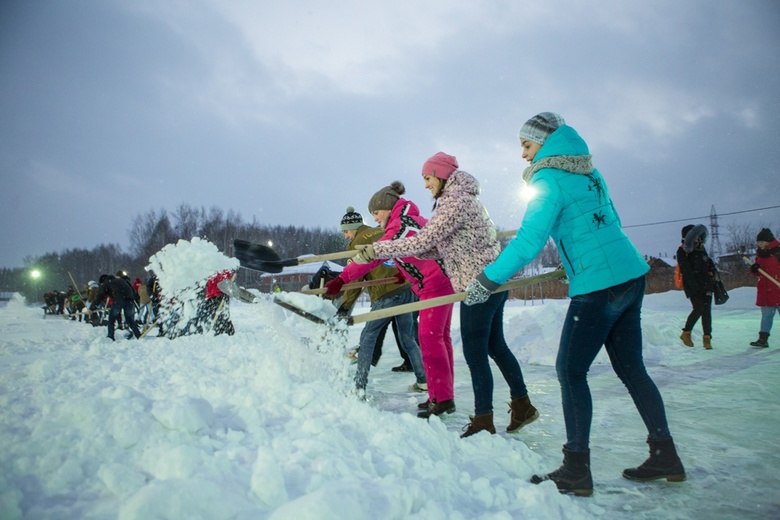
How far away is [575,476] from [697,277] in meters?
5.53

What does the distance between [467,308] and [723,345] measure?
5.79 m

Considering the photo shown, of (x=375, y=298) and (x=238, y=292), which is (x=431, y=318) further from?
(x=238, y=292)

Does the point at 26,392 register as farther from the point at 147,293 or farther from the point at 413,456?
the point at 147,293

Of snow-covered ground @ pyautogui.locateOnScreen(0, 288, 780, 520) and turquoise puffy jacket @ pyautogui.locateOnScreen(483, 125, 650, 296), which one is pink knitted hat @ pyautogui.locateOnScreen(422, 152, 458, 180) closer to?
turquoise puffy jacket @ pyautogui.locateOnScreen(483, 125, 650, 296)

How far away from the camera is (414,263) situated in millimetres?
3402

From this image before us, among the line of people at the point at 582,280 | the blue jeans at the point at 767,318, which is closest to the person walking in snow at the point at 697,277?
the blue jeans at the point at 767,318

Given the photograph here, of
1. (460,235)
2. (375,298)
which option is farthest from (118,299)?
(460,235)

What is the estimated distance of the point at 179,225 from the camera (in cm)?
4959

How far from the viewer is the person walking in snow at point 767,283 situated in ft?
19.5

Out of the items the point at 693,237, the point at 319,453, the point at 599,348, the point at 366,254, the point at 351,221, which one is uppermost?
the point at 351,221

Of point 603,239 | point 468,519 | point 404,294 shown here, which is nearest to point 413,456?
point 468,519

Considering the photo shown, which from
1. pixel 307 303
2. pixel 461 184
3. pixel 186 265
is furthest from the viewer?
pixel 186 265

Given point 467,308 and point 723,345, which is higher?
point 467,308

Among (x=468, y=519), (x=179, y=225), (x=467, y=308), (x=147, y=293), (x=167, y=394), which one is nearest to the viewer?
(x=468, y=519)
